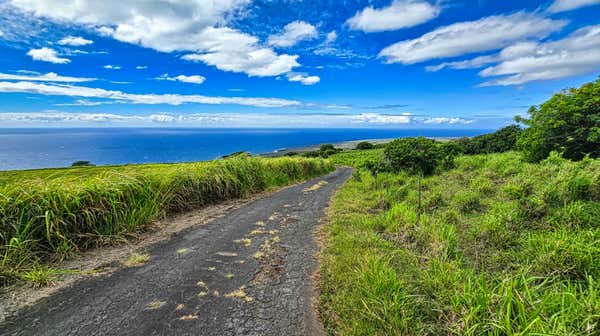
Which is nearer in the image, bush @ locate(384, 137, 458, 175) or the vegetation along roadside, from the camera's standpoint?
the vegetation along roadside

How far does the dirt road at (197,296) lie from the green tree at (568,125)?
8.40m

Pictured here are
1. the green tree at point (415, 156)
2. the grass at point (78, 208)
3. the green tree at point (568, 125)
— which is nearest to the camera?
the grass at point (78, 208)

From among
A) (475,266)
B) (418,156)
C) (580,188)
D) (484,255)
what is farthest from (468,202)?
(418,156)

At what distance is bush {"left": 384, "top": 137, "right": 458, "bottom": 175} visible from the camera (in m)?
11.3

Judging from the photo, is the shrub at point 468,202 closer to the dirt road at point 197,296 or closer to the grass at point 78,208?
the dirt road at point 197,296

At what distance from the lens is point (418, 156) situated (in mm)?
11188

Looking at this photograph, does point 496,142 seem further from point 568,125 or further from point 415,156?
point 568,125

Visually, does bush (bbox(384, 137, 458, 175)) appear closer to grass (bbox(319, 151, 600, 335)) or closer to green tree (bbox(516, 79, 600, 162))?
green tree (bbox(516, 79, 600, 162))

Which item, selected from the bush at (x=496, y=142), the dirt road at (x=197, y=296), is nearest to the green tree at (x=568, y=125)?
the dirt road at (x=197, y=296)

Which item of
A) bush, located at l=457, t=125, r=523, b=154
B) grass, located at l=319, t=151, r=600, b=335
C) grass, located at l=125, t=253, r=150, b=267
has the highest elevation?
bush, located at l=457, t=125, r=523, b=154

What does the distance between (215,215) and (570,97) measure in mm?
10899

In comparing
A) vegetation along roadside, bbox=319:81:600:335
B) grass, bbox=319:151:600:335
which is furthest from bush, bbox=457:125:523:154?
grass, bbox=319:151:600:335

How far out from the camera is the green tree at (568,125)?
23.7 feet

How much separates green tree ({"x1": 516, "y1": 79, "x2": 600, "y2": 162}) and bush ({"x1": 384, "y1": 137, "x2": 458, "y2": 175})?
10.8 feet
